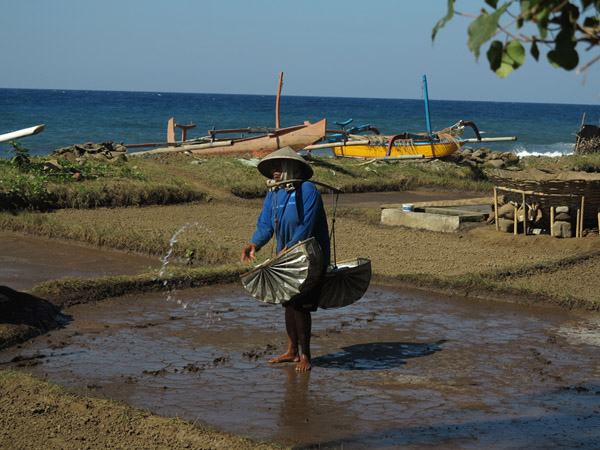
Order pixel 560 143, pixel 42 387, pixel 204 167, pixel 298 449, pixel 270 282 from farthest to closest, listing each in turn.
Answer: pixel 560 143
pixel 204 167
pixel 270 282
pixel 42 387
pixel 298 449

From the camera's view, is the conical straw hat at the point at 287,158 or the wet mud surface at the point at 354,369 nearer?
the wet mud surface at the point at 354,369

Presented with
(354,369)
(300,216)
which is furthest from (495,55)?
(354,369)

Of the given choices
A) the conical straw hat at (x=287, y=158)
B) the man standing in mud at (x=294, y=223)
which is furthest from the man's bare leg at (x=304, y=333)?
the conical straw hat at (x=287, y=158)

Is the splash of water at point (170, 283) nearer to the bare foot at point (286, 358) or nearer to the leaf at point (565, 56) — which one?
the bare foot at point (286, 358)

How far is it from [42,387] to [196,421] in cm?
112

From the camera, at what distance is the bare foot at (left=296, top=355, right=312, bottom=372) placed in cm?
569

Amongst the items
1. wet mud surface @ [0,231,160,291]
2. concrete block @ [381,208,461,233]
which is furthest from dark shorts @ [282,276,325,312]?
concrete block @ [381,208,461,233]

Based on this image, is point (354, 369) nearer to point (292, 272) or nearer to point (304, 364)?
point (304, 364)

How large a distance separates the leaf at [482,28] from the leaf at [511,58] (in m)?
0.14

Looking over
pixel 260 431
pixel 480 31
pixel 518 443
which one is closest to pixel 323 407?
pixel 260 431

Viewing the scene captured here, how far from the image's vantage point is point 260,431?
452 cm

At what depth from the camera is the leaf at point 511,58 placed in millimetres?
2293

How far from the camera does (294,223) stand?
5.68 meters

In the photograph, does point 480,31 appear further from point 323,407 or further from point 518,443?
point 323,407
